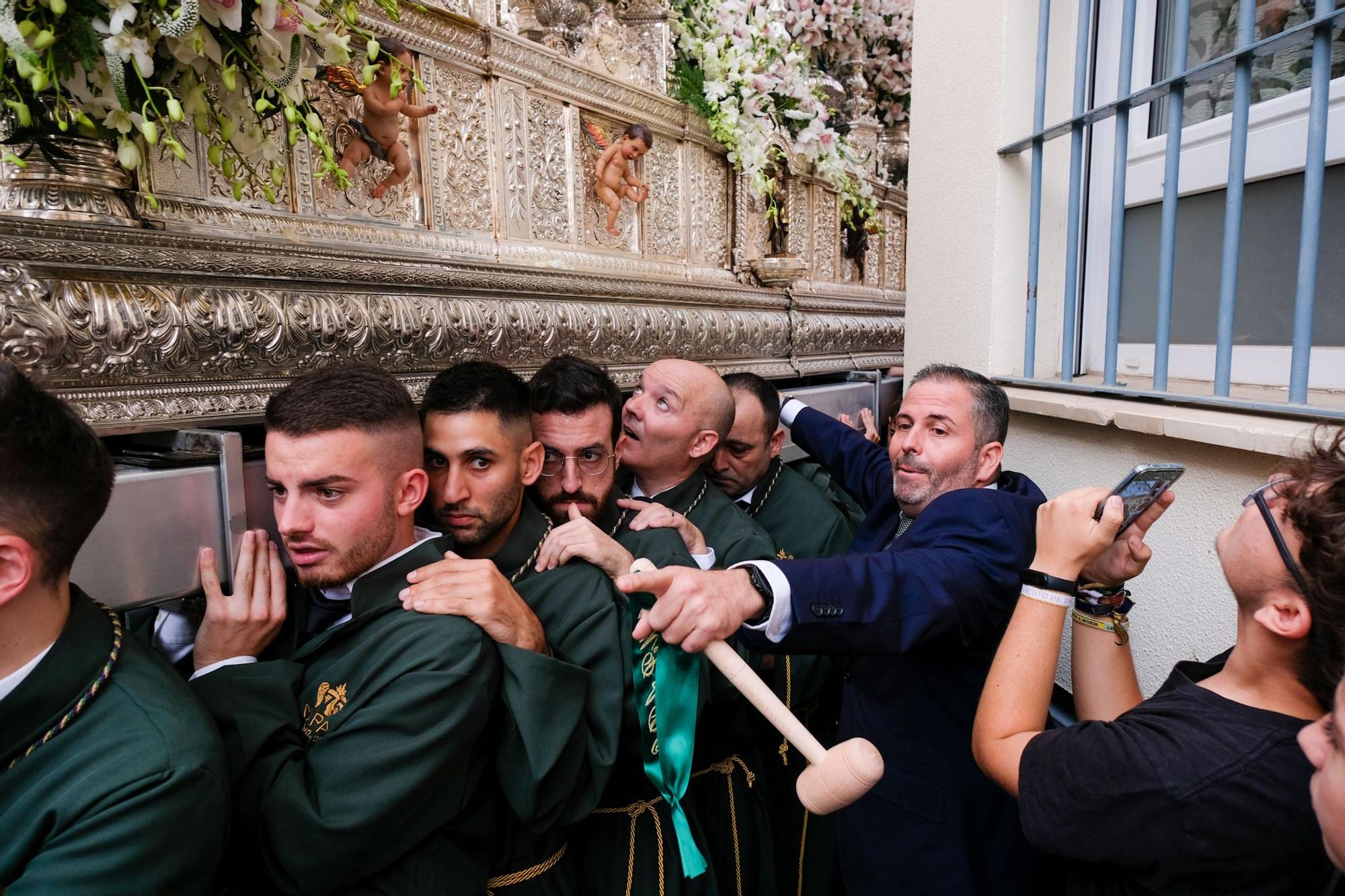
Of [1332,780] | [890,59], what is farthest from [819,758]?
[890,59]

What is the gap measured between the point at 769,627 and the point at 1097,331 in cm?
195

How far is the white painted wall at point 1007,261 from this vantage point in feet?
6.91

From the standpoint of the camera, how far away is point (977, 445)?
7.09 ft

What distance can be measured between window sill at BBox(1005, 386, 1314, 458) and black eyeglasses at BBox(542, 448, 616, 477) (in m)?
1.33

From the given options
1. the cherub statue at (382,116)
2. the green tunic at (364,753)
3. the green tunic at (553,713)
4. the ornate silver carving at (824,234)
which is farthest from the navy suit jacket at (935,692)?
the ornate silver carving at (824,234)

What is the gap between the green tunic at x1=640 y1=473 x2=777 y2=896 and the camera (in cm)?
228

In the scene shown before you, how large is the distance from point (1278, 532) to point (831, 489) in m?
2.29

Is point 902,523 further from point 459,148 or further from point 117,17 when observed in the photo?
point 117,17

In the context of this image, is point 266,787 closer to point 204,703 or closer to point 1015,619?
point 204,703

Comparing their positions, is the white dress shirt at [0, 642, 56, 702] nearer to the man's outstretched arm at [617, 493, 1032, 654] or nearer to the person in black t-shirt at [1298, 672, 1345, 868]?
the man's outstretched arm at [617, 493, 1032, 654]

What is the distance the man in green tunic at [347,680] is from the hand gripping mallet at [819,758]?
1.58 feet

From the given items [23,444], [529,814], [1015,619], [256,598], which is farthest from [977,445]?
[23,444]

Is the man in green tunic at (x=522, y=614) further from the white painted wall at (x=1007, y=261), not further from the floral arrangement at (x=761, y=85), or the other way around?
the floral arrangement at (x=761, y=85)

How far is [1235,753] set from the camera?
110 centimetres
